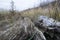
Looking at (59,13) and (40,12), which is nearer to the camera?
(59,13)

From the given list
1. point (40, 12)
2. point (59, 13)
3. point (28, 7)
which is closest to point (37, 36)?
point (59, 13)

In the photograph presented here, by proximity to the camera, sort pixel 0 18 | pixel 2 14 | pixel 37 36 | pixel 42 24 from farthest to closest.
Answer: pixel 2 14, pixel 0 18, pixel 42 24, pixel 37 36

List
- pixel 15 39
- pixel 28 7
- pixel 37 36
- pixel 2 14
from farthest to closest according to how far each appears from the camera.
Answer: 1. pixel 28 7
2. pixel 2 14
3. pixel 37 36
4. pixel 15 39

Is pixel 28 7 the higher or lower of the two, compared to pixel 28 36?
higher

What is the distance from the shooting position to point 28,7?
21.4 ft

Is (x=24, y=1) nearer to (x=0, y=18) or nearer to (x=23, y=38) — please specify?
(x=0, y=18)

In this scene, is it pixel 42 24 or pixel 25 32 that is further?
pixel 42 24

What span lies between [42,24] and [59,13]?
107 cm

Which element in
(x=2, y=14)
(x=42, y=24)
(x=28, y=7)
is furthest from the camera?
(x=28, y=7)

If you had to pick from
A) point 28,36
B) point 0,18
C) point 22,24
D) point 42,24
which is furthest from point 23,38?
point 0,18

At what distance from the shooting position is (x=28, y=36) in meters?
3.42

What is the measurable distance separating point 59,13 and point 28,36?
1.98m

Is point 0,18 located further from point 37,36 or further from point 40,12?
point 37,36

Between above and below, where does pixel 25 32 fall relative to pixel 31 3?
below
